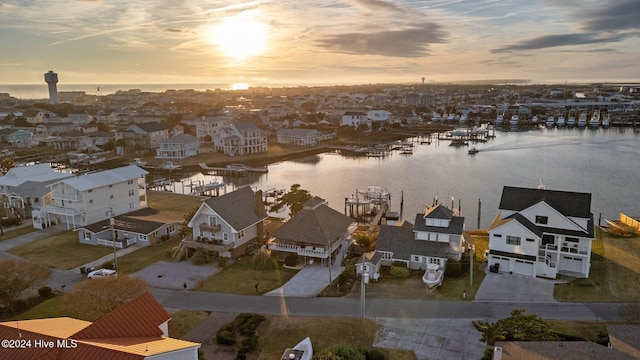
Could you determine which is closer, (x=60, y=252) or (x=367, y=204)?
(x=60, y=252)

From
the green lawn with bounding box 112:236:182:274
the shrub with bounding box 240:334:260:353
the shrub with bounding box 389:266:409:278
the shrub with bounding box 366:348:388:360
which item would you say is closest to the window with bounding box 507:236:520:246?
the shrub with bounding box 389:266:409:278

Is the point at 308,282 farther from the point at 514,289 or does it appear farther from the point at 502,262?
the point at 502,262

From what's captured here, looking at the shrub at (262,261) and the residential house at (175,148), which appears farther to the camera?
the residential house at (175,148)

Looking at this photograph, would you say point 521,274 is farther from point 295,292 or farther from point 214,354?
point 214,354

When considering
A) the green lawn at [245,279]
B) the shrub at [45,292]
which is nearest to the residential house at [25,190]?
the shrub at [45,292]

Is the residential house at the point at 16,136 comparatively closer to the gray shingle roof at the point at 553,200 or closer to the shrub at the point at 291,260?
the shrub at the point at 291,260

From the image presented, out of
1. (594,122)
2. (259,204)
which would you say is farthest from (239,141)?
(594,122)

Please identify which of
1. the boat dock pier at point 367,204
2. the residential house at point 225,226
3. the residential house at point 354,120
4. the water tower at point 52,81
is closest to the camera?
the residential house at point 225,226
